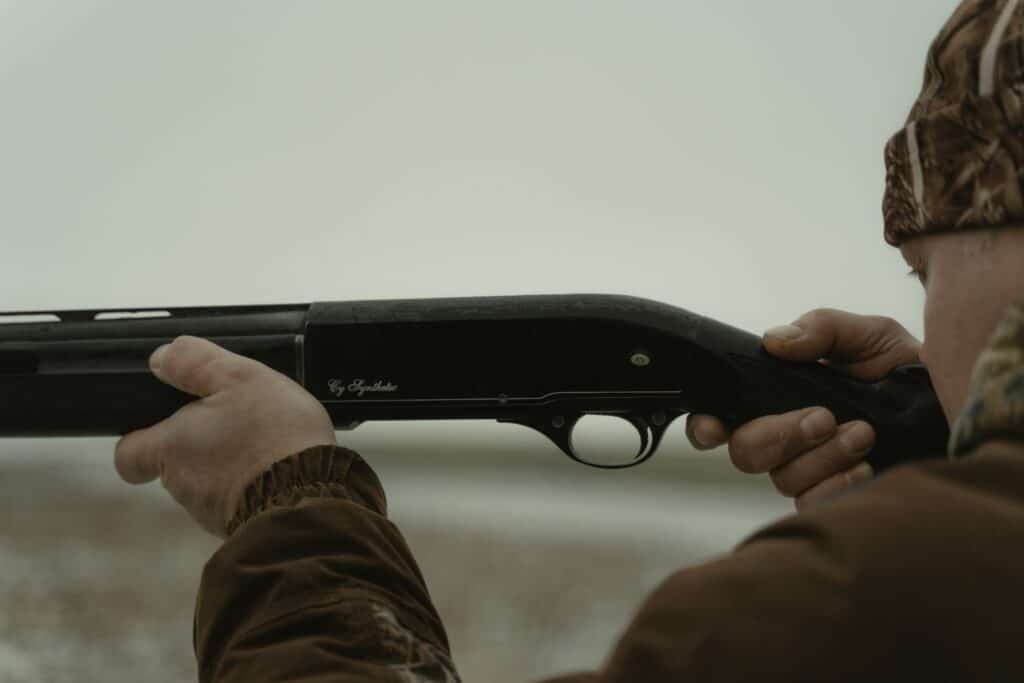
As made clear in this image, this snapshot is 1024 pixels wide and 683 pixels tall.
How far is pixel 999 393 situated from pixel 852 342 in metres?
0.66

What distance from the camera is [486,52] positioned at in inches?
57.0

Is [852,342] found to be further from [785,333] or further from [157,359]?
[157,359]

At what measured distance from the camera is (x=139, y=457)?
1.17m

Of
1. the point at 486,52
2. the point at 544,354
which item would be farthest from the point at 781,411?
the point at 486,52

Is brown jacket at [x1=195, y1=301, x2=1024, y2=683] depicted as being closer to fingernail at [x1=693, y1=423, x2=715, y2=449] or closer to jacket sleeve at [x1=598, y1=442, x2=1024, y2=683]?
jacket sleeve at [x1=598, y1=442, x2=1024, y2=683]

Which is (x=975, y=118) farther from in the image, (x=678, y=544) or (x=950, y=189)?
(x=678, y=544)

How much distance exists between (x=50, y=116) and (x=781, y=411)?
1.20 m

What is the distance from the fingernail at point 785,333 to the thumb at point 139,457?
736 mm

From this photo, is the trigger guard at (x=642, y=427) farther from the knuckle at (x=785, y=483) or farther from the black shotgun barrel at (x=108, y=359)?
the black shotgun barrel at (x=108, y=359)

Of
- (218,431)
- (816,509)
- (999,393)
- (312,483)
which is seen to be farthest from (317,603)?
(999,393)

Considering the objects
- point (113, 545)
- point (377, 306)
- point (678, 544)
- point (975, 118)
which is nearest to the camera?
point (975, 118)

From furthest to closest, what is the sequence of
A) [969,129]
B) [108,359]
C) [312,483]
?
[108,359]
[312,483]
[969,129]

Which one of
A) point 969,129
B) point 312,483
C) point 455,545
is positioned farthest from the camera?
point 455,545

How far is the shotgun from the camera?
112cm
